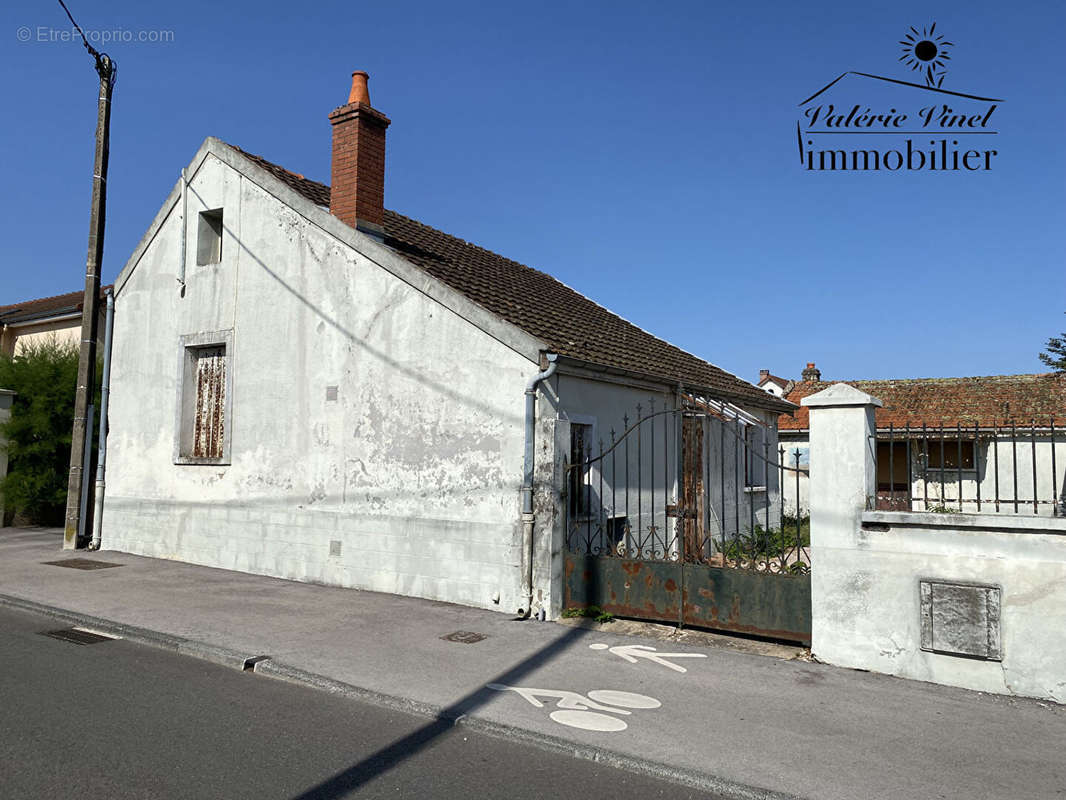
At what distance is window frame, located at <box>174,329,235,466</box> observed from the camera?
474 inches

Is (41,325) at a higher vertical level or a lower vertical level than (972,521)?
higher

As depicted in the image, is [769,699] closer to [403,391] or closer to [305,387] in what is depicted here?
[403,391]

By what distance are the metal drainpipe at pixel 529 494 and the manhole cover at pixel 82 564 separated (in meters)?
7.10

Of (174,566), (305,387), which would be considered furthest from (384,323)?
(174,566)

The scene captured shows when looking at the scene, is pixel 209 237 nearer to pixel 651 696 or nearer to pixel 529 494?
pixel 529 494

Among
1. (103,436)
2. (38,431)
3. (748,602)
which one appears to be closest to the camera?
(748,602)

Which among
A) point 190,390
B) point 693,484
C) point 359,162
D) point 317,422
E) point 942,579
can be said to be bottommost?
point 942,579

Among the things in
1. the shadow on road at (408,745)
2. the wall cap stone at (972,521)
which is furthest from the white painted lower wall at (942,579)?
the shadow on road at (408,745)

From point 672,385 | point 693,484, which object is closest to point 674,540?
point 693,484

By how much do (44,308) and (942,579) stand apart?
26089mm

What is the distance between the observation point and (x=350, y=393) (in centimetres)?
1046

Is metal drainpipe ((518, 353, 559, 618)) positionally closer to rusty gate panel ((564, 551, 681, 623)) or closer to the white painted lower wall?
rusty gate panel ((564, 551, 681, 623))

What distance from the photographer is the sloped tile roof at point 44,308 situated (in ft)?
68.0

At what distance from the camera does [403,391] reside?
9922mm
